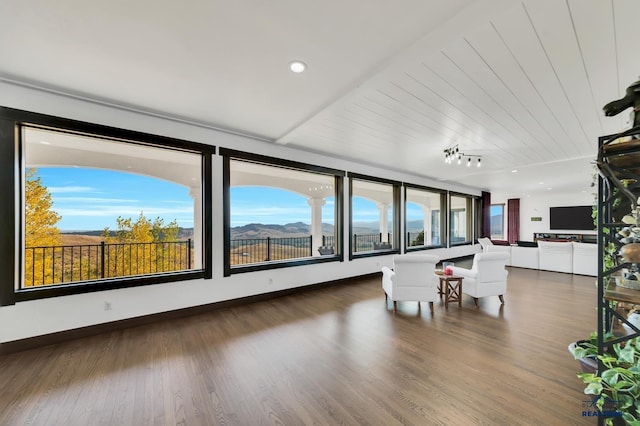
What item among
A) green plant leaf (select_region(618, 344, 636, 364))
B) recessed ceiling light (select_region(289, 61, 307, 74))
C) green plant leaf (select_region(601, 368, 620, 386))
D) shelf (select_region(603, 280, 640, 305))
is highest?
recessed ceiling light (select_region(289, 61, 307, 74))

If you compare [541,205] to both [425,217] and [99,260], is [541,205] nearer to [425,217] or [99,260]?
[425,217]

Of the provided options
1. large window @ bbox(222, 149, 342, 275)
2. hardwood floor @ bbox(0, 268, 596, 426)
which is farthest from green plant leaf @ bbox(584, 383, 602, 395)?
large window @ bbox(222, 149, 342, 275)

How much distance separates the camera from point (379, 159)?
5586 mm

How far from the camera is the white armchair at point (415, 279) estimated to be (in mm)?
3826

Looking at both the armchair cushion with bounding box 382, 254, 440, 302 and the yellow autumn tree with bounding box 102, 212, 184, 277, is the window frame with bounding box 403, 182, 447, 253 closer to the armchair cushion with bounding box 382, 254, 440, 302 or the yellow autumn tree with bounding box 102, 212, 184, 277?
the armchair cushion with bounding box 382, 254, 440, 302

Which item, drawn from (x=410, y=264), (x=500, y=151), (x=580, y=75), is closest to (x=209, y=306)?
(x=410, y=264)

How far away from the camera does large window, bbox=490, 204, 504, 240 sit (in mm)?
12457

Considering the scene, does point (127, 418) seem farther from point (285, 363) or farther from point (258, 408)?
point (285, 363)

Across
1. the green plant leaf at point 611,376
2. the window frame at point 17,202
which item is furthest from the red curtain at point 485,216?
the window frame at point 17,202

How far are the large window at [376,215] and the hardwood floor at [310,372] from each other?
3299 millimetres

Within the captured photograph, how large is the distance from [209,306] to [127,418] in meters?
2.09

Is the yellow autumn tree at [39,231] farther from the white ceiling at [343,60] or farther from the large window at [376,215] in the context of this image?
the large window at [376,215]

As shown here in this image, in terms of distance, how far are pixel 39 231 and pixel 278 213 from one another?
4443mm

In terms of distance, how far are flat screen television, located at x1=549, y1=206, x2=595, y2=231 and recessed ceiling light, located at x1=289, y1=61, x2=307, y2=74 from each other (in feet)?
42.4
